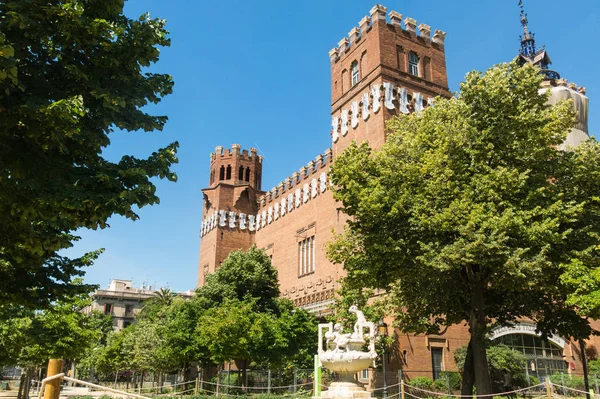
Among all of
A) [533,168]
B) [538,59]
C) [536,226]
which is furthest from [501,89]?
[538,59]

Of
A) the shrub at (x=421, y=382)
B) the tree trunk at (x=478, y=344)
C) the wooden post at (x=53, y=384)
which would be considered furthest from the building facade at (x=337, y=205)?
the wooden post at (x=53, y=384)

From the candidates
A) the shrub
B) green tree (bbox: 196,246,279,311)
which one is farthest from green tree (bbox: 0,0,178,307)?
green tree (bbox: 196,246,279,311)

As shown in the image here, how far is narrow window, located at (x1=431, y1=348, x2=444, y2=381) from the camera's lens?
2731 cm

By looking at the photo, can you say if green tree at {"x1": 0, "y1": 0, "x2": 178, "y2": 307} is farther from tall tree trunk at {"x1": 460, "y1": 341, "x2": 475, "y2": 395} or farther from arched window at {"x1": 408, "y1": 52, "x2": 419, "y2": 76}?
arched window at {"x1": 408, "y1": 52, "x2": 419, "y2": 76}

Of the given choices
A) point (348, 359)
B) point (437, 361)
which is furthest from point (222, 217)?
point (348, 359)

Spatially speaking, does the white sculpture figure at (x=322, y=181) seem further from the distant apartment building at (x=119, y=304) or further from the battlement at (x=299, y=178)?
the distant apartment building at (x=119, y=304)

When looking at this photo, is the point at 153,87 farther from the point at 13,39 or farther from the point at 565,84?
the point at 565,84

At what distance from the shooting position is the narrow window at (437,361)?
89.6 feet

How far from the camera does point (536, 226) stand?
1523 cm

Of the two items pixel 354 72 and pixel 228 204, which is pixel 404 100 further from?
pixel 228 204

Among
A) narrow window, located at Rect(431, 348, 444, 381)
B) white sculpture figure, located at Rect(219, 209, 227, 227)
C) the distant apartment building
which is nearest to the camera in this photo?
narrow window, located at Rect(431, 348, 444, 381)

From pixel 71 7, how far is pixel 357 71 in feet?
95.7

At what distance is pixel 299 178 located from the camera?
4372cm

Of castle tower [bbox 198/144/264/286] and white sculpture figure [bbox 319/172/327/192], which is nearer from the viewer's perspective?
white sculpture figure [bbox 319/172/327/192]
